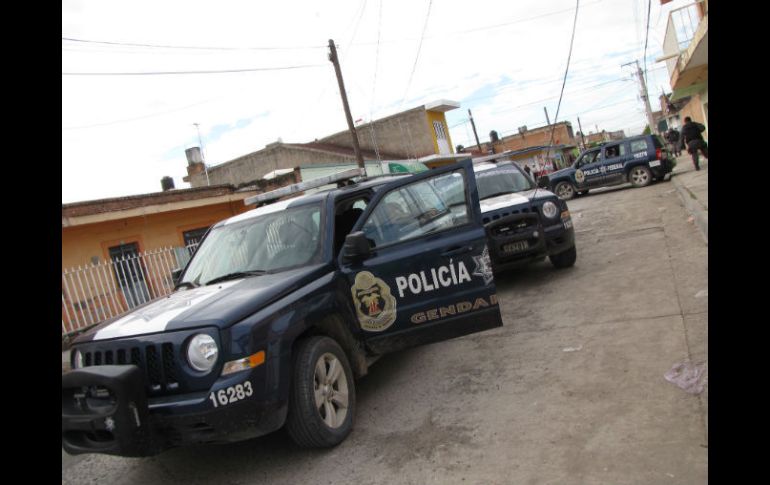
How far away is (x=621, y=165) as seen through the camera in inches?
709

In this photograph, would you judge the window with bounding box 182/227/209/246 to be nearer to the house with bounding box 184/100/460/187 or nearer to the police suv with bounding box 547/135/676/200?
the police suv with bounding box 547/135/676/200

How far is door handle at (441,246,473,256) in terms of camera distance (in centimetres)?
420

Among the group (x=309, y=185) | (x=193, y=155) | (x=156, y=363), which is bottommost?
(x=156, y=363)

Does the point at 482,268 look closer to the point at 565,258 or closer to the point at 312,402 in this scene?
the point at 312,402

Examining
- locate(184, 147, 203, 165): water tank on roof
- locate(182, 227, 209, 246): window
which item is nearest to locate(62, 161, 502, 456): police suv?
locate(182, 227, 209, 246): window

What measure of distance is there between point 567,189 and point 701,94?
33.0ft

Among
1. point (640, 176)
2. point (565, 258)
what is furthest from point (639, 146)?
point (565, 258)

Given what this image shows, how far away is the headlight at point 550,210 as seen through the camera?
7.09m

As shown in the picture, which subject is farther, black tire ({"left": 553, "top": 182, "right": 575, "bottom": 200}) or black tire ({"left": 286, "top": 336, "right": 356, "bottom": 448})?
black tire ({"left": 553, "top": 182, "right": 575, "bottom": 200})

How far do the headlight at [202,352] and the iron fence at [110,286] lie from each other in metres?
5.52

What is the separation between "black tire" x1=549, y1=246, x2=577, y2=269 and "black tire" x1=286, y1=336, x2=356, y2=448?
15.3 ft

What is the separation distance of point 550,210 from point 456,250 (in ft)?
11.1
